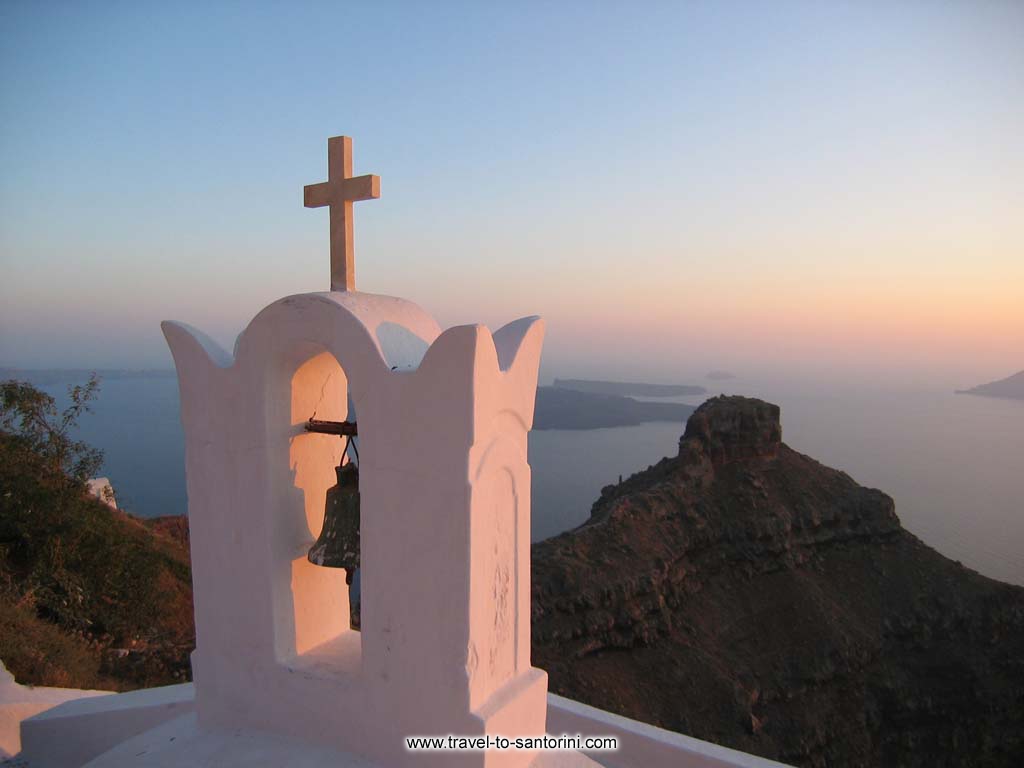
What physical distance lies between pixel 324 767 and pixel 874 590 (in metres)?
26.8

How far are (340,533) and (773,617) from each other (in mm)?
22830

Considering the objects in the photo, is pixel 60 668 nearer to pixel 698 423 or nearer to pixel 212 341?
pixel 212 341

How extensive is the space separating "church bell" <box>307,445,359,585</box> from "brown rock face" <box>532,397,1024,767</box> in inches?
560

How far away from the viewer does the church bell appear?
116 inches

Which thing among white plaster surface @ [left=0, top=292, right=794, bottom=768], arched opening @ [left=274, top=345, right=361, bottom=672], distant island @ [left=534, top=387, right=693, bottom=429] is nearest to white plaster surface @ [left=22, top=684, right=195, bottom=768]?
white plaster surface @ [left=0, top=292, right=794, bottom=768]

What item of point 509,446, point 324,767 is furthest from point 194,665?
point 509,446

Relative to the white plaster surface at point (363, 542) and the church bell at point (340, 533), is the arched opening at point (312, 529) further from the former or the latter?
the church bell at point (340, 533)

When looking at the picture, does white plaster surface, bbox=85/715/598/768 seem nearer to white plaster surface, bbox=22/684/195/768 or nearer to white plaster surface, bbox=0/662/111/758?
white plaster surface, bbox=22/684/195/768

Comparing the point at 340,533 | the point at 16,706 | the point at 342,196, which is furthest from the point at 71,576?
the point at 342,196

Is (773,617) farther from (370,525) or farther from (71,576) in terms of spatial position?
(370,525)

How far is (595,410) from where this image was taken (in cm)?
4897

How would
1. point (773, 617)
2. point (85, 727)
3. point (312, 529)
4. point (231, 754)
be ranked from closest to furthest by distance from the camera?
1. point (231, 754)
2. point (312, 529)
3. point (85, 727)
4. point (773, 617)

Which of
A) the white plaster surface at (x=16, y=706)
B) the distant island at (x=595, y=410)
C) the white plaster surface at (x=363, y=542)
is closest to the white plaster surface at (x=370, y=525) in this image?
the white plaster surface at (x=363, y=542)

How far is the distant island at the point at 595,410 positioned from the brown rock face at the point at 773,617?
17.2m
